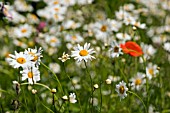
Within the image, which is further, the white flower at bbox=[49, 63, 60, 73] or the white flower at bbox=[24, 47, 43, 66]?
the white flower at bbox=[49, 63, 60, 73]

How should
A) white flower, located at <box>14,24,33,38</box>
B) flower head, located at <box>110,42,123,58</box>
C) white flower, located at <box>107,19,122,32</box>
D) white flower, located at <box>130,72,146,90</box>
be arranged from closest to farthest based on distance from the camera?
flower head, located at <box>110,42,123,58</box>, white flower, located at <box>130,72,146,90</box>, white flower, located at <box>107,19,122,32</box>, white flower, located at <box>14,24,33,38</box>

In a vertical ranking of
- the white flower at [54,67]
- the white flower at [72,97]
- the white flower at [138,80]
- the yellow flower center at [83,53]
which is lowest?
the white flower at [72,97]

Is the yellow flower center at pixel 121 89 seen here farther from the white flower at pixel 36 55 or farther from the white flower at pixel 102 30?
the white flower at pixel 102 30

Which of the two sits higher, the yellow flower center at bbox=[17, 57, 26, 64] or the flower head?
the flower head

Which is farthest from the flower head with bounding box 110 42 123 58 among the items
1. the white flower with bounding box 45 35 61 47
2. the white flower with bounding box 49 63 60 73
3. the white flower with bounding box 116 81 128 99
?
the white flower with bounding box 45 35 61 47

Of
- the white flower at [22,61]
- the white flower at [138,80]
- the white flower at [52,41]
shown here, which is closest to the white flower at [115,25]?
the white flower at [52,41]

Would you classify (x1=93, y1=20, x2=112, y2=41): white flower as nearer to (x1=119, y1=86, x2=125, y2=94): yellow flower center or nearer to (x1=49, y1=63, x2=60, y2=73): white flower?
(x1=49, y1=63, x2=60, y2=73): white flower

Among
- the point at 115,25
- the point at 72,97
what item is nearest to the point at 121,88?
the point at 72,97

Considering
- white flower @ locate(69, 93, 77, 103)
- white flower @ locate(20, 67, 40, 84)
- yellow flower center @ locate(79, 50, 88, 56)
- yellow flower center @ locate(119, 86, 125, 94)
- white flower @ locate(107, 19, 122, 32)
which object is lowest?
white flower @ locate(69, 93, 77, 103)

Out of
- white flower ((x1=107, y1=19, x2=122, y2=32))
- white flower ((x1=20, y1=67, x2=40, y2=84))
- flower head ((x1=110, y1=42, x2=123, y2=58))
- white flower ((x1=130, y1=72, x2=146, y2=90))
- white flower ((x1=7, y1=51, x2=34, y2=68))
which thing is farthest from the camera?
white flower ((x1=107, y1=19, x2=122, y2=32))
